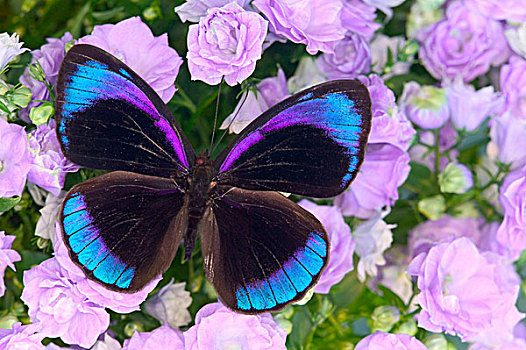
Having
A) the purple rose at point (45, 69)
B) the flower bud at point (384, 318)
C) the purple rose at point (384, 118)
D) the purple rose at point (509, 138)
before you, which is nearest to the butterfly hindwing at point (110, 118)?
the purple rose at point (45, 69)

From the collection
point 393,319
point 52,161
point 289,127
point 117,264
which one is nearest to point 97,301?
point 117,264

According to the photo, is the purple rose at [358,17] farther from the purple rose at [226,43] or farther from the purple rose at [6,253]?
the purple rose at [6,253]

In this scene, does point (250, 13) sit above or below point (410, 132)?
above

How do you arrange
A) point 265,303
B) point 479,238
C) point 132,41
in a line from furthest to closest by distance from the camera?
point 479,238
point 132,41
point 265,303

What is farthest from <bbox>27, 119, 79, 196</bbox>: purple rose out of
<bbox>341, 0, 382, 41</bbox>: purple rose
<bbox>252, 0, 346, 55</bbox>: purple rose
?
<bbox>341, 0, 382, 41</bbox>: purple rose

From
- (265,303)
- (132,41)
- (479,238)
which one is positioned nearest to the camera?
(265,303)

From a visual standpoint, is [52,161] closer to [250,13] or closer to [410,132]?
[250,13]

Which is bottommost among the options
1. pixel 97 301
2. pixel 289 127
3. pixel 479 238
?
pixel 479 238

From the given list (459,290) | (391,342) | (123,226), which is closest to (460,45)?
(459,290)
